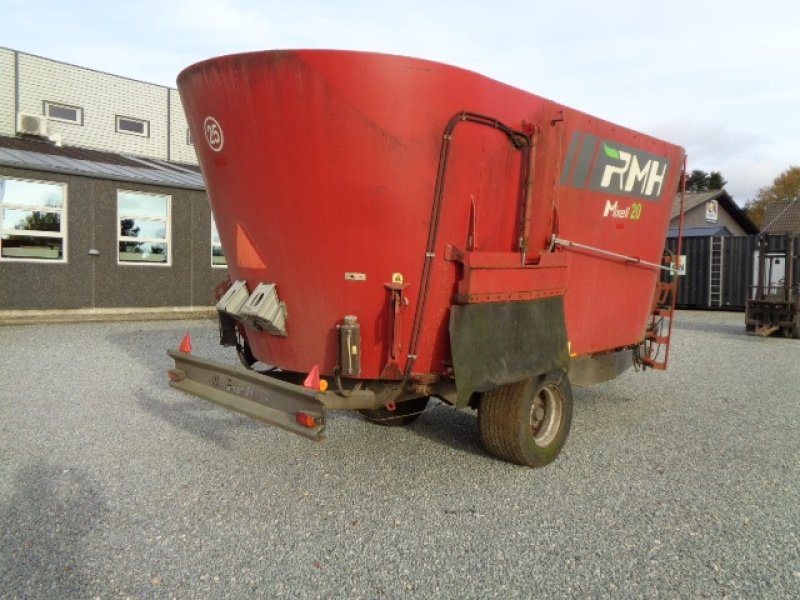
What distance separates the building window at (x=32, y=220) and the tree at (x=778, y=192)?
61.0 m

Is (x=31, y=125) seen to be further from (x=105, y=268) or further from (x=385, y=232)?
(x=385, y=232)

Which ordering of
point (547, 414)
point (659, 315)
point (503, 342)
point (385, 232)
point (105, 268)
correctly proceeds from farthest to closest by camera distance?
point (105, 268) < point (659, 315) < point (547, 414) < point (503, 342) < point (385, 232)

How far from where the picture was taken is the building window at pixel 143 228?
13.3 metres

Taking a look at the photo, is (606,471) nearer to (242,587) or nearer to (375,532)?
A: (375,532)

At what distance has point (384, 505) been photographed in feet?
12.6

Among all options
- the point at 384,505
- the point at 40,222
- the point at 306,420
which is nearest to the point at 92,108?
the point at 40,222

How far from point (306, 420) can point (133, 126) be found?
22.1m

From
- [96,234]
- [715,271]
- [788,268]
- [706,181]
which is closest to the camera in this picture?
[96,234]

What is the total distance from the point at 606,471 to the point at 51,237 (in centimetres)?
1194

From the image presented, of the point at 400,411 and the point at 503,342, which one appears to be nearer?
the point at 503,342

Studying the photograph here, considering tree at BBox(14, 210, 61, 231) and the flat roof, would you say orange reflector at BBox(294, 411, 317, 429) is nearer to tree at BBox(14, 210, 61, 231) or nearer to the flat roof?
the flat roof

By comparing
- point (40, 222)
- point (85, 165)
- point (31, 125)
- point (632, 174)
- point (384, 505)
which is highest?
point (31, 125)

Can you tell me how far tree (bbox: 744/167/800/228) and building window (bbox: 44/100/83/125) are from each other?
5800 centimetres

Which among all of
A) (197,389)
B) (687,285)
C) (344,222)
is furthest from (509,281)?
(687,285)
